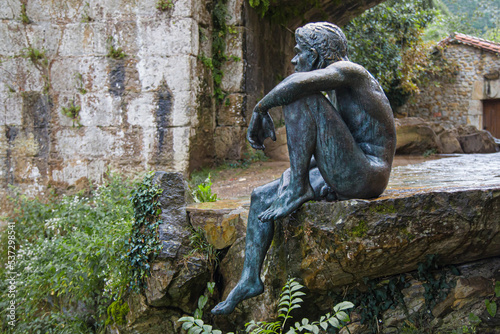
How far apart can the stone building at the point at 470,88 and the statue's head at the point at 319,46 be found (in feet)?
38.3

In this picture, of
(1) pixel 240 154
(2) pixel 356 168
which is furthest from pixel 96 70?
(2) pixel 356 168

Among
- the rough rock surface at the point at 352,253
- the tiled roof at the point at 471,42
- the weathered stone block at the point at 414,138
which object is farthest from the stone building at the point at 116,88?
the tiled roof at the point at 471,42

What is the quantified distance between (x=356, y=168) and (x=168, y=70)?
3.79 meters

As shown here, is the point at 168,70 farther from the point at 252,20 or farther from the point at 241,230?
the point at 241,230

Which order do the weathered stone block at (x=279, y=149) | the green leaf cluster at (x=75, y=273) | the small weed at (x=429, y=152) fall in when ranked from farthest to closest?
the small weed at (x=429, y=152)
the weathered stone block at (x=279, y=149)
the green leaf cluster at (x=75, y=273)

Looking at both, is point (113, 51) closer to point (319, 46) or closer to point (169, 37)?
point (169, 37)

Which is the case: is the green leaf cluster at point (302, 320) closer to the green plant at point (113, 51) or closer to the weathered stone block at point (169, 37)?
the weathered stone block at point (169, 37)

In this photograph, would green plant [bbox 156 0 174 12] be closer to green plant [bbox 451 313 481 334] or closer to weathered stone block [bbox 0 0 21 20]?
weathered stone block [bbox 0 0 21 20]

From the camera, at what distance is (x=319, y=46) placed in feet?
8.02

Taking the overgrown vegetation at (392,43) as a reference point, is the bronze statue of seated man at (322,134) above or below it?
below

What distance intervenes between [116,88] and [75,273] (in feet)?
9.10

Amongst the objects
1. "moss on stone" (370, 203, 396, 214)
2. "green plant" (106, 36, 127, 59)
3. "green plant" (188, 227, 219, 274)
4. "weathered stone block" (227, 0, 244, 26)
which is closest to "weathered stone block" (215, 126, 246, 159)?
"weathered stone block" (227, 0, 244, 26)

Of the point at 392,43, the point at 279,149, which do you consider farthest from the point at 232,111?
the point at 392,43

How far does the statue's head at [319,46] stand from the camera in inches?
96.0
